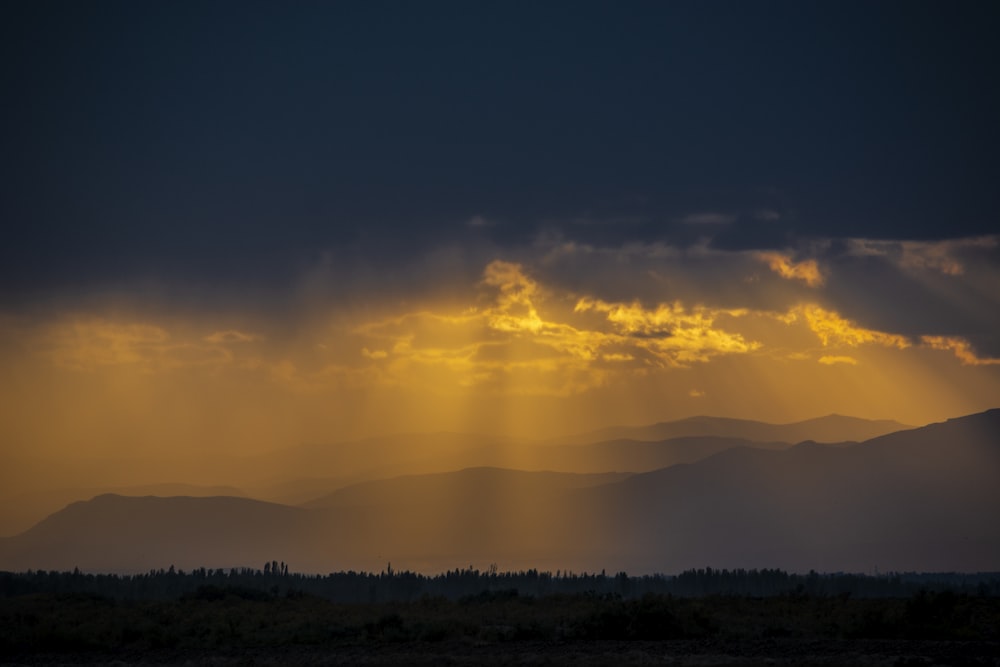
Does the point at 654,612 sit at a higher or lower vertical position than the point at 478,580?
lower

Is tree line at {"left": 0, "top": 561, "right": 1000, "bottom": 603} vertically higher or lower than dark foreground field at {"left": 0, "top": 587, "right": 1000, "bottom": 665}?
higher

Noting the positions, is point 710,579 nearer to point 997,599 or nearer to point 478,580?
point 478,580

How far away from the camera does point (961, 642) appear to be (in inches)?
1330

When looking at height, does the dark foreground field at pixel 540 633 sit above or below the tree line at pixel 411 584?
below

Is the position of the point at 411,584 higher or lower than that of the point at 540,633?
higher

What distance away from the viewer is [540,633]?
40.2 meters

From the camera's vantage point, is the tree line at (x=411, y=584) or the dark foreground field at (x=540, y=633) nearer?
the dark foreground field at (x=540, y=633)

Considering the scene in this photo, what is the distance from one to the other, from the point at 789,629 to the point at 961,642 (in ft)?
21.0

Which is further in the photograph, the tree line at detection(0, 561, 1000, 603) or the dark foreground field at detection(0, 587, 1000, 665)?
the tree line at detection(0, 561, 1000, 603)

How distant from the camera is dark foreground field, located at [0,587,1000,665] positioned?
3406 cm

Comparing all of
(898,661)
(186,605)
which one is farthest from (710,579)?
(898,661)

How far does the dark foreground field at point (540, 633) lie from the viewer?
34062 mm

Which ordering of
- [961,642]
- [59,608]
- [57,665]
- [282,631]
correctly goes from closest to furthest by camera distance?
[961,642] → [57,665] → [282,631] → [59,608]

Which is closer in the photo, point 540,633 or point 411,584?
point 540,633
